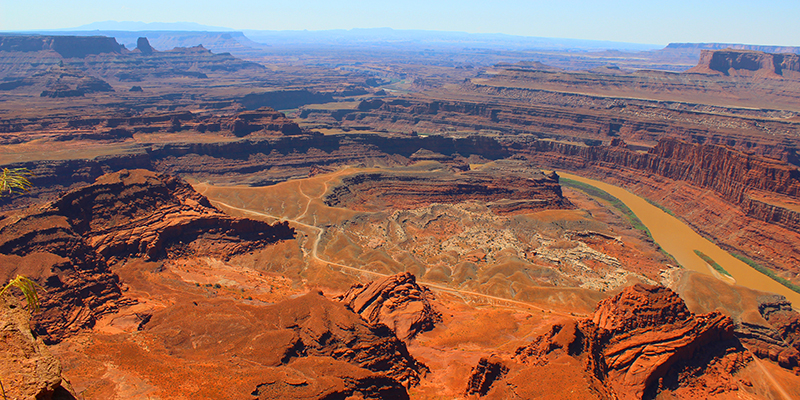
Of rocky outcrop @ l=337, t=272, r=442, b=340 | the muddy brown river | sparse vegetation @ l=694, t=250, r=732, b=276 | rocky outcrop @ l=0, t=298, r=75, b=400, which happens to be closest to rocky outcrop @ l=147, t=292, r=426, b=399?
rocky outcrop @ l=337, t=272, r=442, b=340

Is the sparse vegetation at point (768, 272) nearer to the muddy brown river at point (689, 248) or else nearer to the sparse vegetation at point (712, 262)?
the muddy brown river at point (689, 248)

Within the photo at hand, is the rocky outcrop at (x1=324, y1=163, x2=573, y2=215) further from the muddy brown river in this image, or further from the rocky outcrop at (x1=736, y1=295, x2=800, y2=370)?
the rocky outcrop at (x1=736, y1=295, x2=800, y2=370)

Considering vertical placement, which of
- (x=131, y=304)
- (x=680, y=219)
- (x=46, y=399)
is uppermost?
(x=46, y=399)

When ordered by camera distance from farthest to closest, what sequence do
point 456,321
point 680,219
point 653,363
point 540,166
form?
1. point 540,166
2. point 680,219
3. point 456,321
4. point 653,363

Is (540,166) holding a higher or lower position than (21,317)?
lower

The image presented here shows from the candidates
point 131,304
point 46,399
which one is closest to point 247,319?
point 131,304

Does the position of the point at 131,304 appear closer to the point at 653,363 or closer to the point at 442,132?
the point at 653,363

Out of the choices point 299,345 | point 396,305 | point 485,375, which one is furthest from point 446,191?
point 299,345
